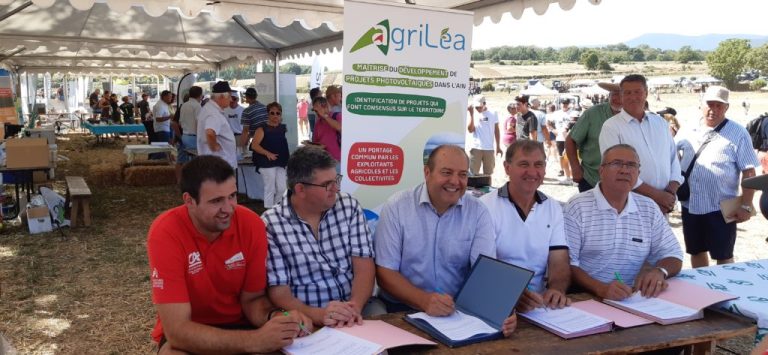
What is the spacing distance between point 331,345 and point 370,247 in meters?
0.80

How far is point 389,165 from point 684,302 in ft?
6.88

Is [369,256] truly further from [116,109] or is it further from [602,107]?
[116,109]

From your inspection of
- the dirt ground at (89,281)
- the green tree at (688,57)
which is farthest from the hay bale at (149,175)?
the green tree at (688,57)

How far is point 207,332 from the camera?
1.97m

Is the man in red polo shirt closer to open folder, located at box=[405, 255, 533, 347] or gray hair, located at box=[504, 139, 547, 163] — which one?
open folder, located at box=[405, 255, 533, 347]

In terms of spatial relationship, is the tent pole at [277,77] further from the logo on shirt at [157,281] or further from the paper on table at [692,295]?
the paper on table at [692,295]

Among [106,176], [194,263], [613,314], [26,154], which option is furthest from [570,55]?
[194,263]

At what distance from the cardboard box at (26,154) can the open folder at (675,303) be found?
274 inches

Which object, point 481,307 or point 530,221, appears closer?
point 481,307

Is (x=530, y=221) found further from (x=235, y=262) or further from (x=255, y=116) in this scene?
(x=255, y=116)

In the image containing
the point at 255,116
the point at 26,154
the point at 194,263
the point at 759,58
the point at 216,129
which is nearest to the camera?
the point at 194,263

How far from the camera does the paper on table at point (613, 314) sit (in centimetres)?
211

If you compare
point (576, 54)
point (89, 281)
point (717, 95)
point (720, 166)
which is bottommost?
point (89, 281)

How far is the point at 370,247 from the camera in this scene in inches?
104
